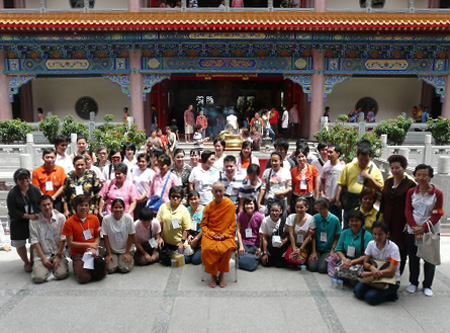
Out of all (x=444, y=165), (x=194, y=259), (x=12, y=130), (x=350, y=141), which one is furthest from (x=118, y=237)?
(x=12, y=130)

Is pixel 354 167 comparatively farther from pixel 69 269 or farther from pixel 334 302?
pixel 69 269

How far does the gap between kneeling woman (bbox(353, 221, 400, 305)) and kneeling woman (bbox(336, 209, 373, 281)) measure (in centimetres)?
21

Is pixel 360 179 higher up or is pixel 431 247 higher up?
pixel 360 179

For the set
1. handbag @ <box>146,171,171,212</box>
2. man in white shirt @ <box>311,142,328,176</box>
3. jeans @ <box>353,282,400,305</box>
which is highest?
man in white shirt @ <box>311,142,328,176</box>

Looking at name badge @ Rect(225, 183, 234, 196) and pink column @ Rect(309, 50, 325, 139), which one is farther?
pink column @ Rect(309, 50, 325, 139)

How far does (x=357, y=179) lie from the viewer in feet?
19.3

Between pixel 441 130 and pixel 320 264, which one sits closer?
pixel 320 264

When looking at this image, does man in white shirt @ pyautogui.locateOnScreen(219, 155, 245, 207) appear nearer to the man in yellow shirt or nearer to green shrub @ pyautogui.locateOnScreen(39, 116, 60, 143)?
the man in yellow shirt

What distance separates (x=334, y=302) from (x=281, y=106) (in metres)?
13.5

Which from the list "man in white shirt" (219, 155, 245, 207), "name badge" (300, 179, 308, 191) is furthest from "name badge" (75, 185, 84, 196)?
"name badge" (300, 179, 308, 191)

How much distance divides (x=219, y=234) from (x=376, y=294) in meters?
1.99

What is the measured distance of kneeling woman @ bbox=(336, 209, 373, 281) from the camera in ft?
17.1

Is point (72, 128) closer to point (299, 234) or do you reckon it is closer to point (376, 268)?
point (299, 234)

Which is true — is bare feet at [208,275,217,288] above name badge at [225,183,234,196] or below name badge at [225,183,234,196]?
below
